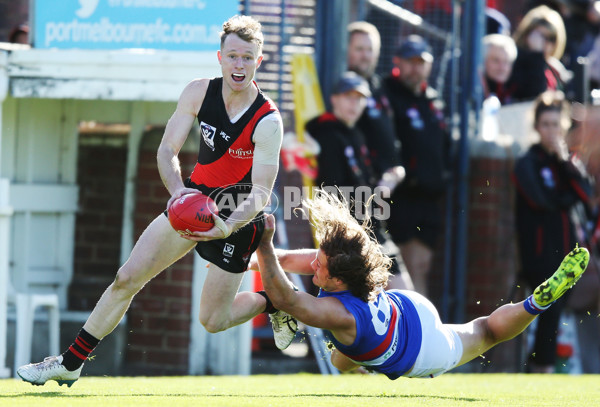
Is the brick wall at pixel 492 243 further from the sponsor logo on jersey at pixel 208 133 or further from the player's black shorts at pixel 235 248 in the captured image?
the sponsor logo on jersey at pixel 208 133

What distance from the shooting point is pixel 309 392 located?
725 cm

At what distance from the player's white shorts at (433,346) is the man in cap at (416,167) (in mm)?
3440

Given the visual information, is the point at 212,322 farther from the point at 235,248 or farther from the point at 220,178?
the point at 220,178

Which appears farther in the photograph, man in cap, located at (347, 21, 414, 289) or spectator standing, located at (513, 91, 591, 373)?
spectator standing, located at (513, 91, 591, 373)

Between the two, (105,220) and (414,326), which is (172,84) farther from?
(414,326)

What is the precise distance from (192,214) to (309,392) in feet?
5.63

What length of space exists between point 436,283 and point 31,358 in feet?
13.4

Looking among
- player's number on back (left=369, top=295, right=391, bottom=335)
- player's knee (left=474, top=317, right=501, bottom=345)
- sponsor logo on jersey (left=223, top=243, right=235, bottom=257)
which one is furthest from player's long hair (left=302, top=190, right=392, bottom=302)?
player's knee (left=474, top=317, right=501, bottom=345)

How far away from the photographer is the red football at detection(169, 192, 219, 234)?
20.3 feet

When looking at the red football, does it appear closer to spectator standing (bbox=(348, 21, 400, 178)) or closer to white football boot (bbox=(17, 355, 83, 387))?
white football boot (bbox=(17, 355, 83, 387))

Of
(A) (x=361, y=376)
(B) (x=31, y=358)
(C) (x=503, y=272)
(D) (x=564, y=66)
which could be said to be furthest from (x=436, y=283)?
(B) (x=31, y=358)

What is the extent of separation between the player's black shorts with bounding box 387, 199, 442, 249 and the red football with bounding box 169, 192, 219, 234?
4352mm

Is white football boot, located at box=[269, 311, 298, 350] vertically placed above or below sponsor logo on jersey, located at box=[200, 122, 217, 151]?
below

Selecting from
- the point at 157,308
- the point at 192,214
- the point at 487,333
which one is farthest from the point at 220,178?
the point at 157,308
